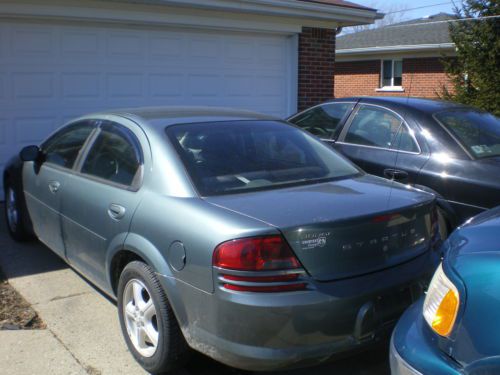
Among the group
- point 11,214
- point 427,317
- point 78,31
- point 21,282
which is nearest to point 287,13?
point 78,31

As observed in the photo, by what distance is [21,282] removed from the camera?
4.93 meters

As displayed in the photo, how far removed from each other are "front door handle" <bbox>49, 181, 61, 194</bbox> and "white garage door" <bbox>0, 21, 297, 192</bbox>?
3.49 meters

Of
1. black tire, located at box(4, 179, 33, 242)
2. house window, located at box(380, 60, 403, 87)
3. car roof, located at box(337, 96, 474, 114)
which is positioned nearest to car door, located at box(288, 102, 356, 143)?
car roof, located at box(337, 96, 474, 114)

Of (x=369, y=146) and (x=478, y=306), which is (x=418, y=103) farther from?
(x=478, y=306)

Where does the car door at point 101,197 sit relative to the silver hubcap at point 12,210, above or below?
above

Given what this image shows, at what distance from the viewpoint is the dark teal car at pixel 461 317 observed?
6.45 feet

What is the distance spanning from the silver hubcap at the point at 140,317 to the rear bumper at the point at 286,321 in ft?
1.15

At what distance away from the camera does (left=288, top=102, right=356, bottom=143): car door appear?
6203 mm

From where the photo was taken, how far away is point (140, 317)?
344 cm

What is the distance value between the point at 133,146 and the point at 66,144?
4.38 ft

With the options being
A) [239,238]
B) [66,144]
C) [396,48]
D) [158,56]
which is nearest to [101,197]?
[66,144]

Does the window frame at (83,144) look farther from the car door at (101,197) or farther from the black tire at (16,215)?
the black tire at (16,215)

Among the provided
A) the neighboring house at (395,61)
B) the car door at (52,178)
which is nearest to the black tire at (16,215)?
the car door at (52,178)

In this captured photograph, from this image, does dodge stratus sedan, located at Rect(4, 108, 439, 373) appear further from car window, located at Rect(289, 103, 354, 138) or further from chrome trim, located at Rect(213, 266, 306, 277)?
car window, located at Rect(289, 103, 354, 138)
